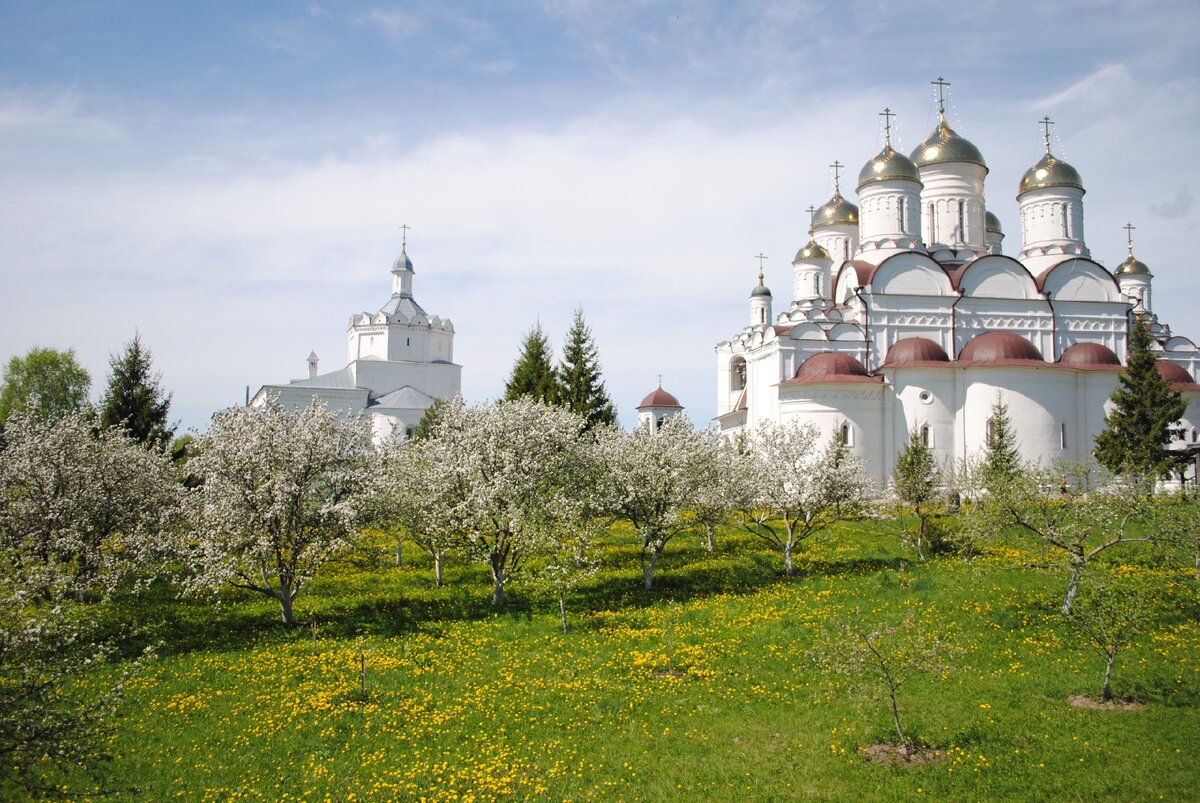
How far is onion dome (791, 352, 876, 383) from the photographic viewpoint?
113 feet

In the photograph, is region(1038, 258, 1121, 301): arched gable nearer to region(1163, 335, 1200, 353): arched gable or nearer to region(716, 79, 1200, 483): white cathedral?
region(716, 79, 1200, 483): white cathedral

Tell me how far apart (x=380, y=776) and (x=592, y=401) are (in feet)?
84.2

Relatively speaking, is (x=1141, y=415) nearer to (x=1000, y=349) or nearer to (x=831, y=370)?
(x=1000, y=349)

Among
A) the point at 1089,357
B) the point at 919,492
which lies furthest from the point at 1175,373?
the point at 919,492

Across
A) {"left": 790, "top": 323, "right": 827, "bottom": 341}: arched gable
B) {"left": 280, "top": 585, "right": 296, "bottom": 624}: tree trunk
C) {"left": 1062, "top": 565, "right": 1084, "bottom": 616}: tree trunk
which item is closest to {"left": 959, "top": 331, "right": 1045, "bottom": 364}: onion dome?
{"left": 790, "top": 323, "right": 827, "bottom": 341}: arched gable

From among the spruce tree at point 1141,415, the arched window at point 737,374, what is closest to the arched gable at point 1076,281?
the spruce tree at point 1141,415

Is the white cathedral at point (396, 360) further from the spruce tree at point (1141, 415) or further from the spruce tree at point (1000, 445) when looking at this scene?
the spruce tree at point (1141, 415)

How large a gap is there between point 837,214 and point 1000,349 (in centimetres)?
1611

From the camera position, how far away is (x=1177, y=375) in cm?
3697

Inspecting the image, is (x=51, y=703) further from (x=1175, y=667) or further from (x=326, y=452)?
(x=1175, y=667)

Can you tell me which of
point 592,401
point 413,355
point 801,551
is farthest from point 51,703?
point 413,355

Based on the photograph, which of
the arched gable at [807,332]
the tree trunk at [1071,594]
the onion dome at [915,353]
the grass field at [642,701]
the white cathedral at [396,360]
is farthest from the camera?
the white cathedral at [396,360]

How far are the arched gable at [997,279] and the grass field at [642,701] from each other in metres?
20.9

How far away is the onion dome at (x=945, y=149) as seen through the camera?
4150 centimetres
